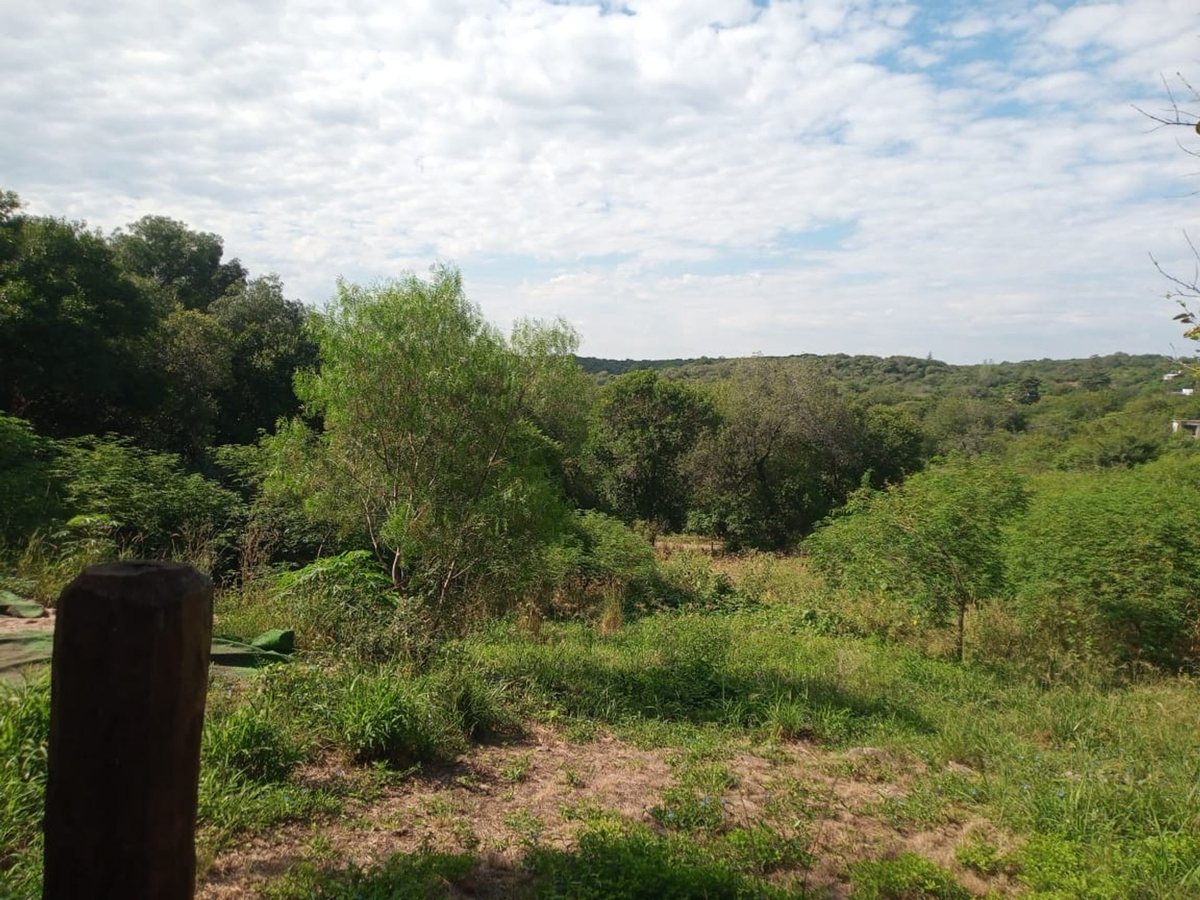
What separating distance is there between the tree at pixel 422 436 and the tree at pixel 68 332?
11.5 m

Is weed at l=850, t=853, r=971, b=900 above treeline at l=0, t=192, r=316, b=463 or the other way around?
the other way around

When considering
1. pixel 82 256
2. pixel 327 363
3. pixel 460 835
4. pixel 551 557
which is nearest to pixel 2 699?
pixel 460 835

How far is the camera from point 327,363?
7.05m

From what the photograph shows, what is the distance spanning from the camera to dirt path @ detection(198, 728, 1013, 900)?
10.9 ft

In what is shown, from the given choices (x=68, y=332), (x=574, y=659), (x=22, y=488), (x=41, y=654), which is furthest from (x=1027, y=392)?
(x=41, y=654)

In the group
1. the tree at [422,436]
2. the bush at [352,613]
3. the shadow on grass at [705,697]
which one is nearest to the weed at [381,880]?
the bush at [352,613]

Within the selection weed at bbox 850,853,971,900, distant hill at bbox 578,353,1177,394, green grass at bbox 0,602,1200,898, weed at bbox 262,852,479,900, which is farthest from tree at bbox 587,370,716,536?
distant hill at bbox 578,353,1177,394

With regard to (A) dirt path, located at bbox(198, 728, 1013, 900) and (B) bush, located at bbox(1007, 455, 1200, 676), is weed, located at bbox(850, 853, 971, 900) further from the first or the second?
(B) bush, located at bbox(1007, 455, 1200, 676)

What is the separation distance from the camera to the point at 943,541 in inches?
388

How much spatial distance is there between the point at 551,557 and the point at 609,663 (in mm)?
4591

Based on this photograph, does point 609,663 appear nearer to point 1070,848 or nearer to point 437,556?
point 437,556

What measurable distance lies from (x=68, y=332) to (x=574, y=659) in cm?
1399

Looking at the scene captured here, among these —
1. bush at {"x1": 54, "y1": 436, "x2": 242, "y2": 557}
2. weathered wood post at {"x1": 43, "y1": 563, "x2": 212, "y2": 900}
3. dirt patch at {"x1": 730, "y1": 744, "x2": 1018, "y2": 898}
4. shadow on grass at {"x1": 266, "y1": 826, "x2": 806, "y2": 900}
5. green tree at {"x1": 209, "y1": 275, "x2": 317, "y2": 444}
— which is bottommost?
dirt patch at {"x1": 730, "y1": 744, "x2": 1018, "y2": 898}

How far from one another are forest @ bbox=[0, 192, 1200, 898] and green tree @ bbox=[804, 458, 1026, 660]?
53 millimetres
